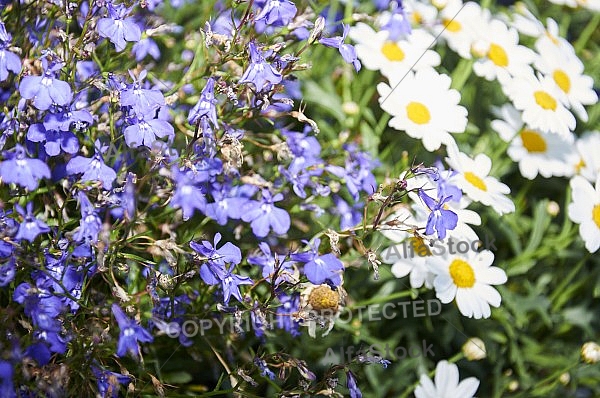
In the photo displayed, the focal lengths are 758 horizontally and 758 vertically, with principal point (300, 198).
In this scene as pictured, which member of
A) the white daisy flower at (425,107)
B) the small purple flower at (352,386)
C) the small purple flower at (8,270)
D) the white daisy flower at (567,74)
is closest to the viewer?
the small purple flower at (8,270)

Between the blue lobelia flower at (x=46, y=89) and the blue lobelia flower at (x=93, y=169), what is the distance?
9 cm

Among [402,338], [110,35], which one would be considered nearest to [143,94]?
[110,35]

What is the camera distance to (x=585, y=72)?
6.51ft

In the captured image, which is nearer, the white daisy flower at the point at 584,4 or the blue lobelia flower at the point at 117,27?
the blue lobelia flower at the point at 117,27

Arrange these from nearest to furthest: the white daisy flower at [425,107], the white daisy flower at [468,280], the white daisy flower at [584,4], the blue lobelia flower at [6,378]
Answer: the blue lobelia flower at [6,378] → the white daisy flower at [468,280] → the white daisy flower at [425,107] → the white daisy flower at [584,4]

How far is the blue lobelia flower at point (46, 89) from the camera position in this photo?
3.41ft

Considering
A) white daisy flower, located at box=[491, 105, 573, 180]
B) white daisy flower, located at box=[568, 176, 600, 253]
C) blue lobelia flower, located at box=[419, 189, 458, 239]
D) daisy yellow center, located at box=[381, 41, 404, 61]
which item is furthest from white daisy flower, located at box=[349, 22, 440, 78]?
blue lobelia flower, located at box=[419, 189, 458, 239]

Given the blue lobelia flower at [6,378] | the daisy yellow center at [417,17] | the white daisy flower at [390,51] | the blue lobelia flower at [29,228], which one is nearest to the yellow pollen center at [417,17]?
the daisy yellow center at [417,17]

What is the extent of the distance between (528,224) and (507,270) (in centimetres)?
19

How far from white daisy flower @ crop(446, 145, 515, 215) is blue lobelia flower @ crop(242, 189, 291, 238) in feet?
1.11

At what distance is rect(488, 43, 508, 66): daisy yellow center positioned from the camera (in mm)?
1659

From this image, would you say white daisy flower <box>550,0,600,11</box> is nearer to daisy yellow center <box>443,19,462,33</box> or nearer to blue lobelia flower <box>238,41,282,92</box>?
daisy yellow center <box>443,19,462,33</box>

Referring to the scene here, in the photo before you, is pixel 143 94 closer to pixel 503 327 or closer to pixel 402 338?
pixel 402 338

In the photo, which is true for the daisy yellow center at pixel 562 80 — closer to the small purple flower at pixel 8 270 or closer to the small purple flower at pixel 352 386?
the small purple flower at pixel 352 386
